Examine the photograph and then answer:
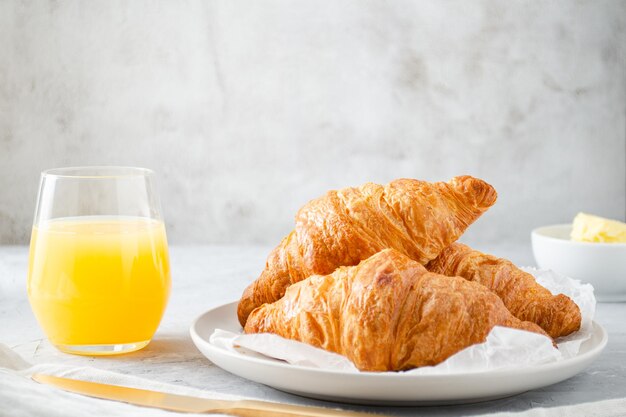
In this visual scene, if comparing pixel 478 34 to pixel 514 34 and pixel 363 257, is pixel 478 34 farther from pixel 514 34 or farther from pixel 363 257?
pixel 363 257

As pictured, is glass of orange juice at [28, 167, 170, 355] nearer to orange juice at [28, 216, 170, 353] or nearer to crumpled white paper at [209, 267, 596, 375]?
orange juice at [28, 216, 170, 353]

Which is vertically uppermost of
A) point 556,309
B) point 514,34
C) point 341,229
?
point 514,34

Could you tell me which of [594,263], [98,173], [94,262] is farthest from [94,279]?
[594,263]

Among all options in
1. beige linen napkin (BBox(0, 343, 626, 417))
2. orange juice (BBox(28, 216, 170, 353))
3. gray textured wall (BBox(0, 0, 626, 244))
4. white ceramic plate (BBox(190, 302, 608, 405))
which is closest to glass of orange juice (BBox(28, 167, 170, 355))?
orange juice (BBox(28, 216, 170, 353))

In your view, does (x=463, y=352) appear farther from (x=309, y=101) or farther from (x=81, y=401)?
(x=309, y=101)

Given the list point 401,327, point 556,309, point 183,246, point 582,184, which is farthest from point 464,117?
point 401,327

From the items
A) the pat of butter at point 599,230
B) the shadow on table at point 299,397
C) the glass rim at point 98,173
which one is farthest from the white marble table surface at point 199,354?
the glass rim at point 98,173
